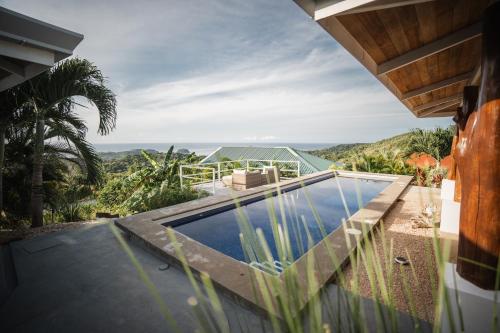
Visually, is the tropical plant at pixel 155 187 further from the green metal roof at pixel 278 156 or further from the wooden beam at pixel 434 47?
the green metal roof at pixel 278 156

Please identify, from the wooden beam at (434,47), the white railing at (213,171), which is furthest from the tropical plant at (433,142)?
the wooden beam at (434,47)

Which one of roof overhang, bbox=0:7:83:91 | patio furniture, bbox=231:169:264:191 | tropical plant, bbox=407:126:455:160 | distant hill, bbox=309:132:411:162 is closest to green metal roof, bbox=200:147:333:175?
distant hill, bbox=309:132:411:162

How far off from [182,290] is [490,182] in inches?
121

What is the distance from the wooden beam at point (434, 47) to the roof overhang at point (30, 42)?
4396 millimetres

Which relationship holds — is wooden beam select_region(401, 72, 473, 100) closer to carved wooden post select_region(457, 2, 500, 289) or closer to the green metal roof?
carved wooden post select_region(457, 2, 500, 289)

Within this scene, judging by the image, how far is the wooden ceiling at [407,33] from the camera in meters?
2.29

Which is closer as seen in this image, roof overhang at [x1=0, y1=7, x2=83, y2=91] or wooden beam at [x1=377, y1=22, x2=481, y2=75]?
roof overhang at [x1=0, y1=7, x2=83, y2=91]

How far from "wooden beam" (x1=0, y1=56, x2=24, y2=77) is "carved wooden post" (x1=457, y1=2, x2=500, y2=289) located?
5.12m

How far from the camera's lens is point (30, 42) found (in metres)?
2.74

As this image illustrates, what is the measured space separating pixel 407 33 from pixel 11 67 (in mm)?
5302

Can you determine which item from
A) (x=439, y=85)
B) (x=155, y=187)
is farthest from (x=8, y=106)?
(x=439, y=85)

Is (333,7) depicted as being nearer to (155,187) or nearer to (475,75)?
(475,75)

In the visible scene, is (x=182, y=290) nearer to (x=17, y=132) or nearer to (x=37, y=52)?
(x=37, y=52)

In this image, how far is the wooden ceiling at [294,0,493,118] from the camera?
2.29 metres
